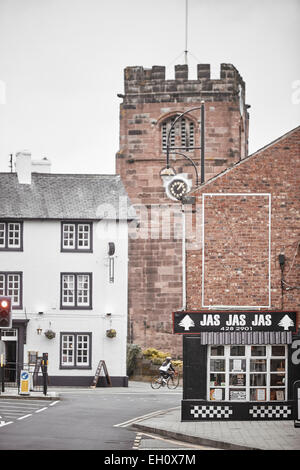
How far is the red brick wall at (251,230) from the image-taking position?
26.1m

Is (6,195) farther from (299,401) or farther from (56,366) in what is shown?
(299,401)

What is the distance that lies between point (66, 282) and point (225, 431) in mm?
21232

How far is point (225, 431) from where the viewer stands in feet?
72.1

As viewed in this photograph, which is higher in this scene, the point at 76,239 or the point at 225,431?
the point at 76,239

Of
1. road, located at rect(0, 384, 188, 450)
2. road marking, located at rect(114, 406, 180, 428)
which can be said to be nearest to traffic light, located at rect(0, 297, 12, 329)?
road, located at rect(0, 384, 188, 450)

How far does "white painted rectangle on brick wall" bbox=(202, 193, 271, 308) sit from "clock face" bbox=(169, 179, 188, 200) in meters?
6.46

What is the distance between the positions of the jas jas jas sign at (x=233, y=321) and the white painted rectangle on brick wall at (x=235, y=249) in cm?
97

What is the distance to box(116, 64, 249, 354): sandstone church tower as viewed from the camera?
47188mm

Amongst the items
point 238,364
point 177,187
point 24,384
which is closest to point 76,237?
point 177,187

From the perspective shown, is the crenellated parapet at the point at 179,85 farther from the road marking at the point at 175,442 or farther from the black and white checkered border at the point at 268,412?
the road marking at the point at 175,442

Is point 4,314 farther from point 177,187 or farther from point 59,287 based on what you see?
point 59,287

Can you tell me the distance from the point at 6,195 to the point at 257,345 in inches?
834

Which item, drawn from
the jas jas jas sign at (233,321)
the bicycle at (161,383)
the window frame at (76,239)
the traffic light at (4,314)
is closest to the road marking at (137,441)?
the jas jas jas sign at (233,321)

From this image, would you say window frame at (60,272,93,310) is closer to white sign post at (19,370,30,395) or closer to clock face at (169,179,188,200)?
white sign post at (19,370,30,395)
